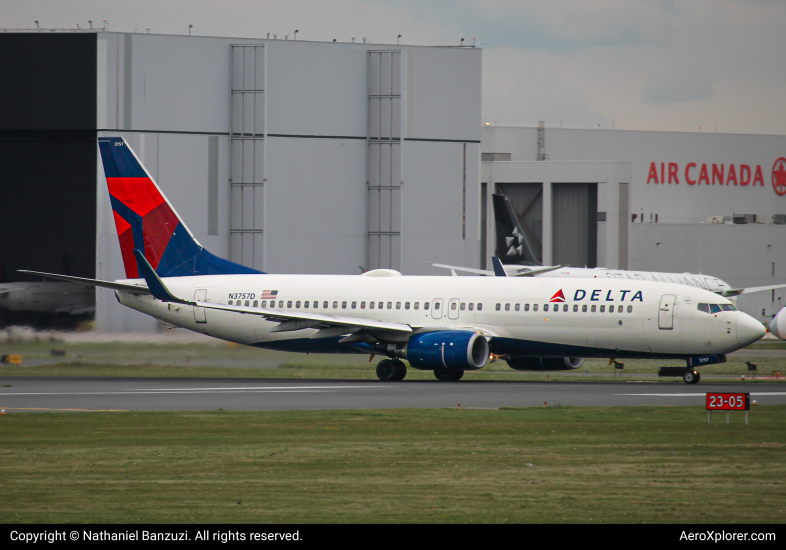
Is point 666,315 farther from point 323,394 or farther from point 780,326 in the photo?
point 323,394

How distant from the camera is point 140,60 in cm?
5919

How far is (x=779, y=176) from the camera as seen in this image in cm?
12012

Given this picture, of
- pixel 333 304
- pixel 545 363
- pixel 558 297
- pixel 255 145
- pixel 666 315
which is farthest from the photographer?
pixel 255 145

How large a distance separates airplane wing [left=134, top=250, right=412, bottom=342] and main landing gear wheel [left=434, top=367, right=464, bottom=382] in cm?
214

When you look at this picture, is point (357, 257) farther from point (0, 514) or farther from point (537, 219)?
point (0, 514)

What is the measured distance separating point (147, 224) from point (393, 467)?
29.3 meters

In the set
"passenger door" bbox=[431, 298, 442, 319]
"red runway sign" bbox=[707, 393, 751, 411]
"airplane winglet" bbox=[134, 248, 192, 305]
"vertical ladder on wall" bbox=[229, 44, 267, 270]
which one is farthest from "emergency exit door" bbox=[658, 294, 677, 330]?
"vertical ladder on wall" bbox=[229, 44, 267, 270]

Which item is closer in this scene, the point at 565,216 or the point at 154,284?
the point at 154,284

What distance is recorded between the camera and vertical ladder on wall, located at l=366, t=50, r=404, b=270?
63.2m

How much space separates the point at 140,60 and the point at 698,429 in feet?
145

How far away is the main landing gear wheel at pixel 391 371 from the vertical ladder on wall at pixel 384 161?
23.7 m

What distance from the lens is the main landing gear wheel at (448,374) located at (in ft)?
130

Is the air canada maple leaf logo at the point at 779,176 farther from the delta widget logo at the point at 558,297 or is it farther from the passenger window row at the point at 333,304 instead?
the delta widget logo at the point at 558,297

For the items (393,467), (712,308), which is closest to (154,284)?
(712,308)
